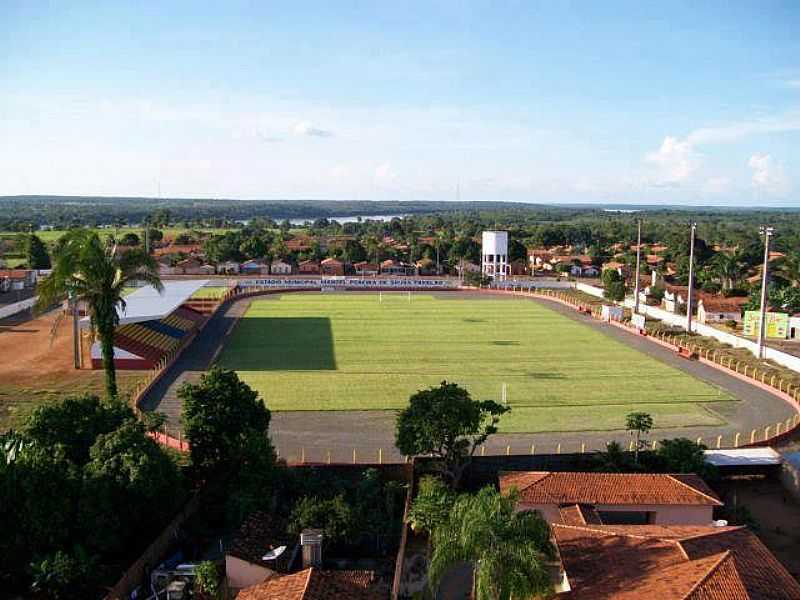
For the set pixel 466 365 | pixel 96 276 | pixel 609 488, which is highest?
pixel 96 276

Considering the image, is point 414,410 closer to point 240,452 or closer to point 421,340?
point 240,452

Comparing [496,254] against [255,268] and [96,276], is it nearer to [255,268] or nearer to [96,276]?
[255,268]

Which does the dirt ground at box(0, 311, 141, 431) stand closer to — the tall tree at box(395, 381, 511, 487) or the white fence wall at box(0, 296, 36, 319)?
the white fence wall at box(0, 296, 36, 319)

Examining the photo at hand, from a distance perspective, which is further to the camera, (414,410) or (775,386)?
(775,386)

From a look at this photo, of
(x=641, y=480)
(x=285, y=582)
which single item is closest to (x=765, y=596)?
(x=641, y=480)

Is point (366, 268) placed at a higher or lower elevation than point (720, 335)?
lower

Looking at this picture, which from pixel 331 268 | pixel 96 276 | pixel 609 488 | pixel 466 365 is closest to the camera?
pixel 609 488

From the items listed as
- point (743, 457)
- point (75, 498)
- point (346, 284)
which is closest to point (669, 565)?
point (743, 457)

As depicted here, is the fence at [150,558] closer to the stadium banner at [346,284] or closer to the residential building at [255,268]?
the stadium banner at [346,284]
